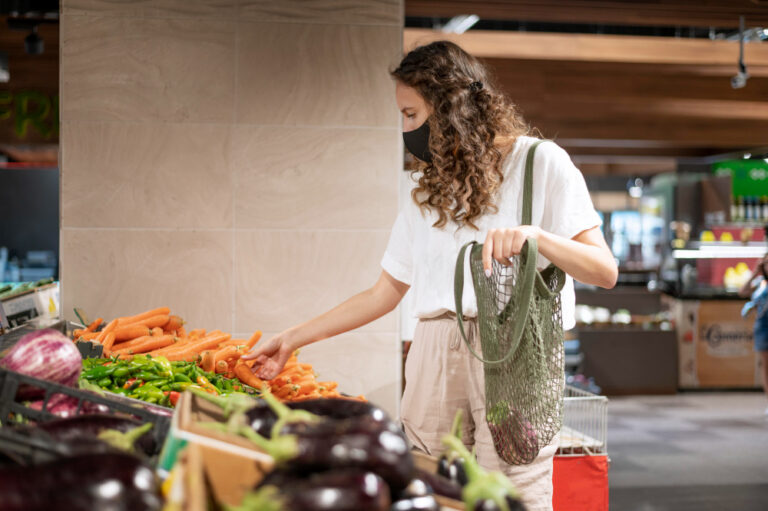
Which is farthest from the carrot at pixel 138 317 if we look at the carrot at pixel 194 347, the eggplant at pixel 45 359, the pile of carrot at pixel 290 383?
the eggplant at pixel 45 359

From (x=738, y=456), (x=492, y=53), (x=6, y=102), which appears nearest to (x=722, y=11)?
(x=492, y=53)

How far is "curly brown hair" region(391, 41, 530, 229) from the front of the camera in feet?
5.92

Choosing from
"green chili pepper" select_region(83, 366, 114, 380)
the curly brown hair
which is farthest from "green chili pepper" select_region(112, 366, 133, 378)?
the curly brown hair

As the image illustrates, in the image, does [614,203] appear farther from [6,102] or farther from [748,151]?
[6,102]

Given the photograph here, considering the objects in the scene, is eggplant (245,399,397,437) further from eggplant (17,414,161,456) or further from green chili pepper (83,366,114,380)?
green chili pepper (83,366,114,380)

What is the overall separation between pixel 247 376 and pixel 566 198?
3.87ft

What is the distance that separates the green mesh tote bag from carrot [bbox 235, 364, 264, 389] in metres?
0.91

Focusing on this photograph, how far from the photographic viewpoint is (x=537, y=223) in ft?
5.94

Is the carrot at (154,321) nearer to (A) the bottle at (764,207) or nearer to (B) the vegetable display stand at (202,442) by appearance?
(B) the vegetable display stand at (202,442)

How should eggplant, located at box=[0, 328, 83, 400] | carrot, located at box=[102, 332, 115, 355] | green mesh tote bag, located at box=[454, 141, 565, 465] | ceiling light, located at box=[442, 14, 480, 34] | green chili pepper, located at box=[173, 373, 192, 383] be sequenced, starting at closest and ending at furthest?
1. eggplant, located at box=[0, 328, 83, 400]
2. green mesh tote bag, located at box=[454, 141, 565, 465]
3. green chili pepper, located at box=[173, 373, 192, 383]
4. carrot, located at box=[102, 332, 115, 355]
5. ceiling light, located at box=[442, 14, 480, 34]

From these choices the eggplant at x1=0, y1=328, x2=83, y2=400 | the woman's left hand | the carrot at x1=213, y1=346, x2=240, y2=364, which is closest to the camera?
the eggplant at x1=0, y1=328, x2=83, y2=400

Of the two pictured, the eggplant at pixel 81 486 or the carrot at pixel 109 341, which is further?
the carrot at pixel 109 341

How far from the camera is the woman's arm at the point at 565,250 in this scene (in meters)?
1.53

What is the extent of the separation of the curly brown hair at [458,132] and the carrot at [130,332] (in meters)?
1.53
